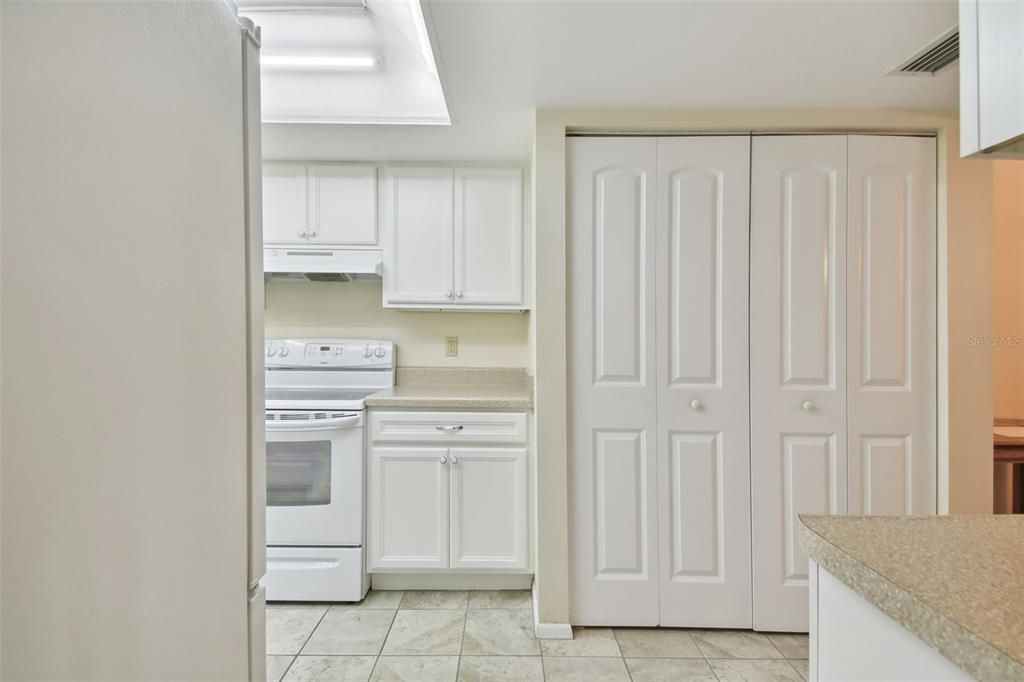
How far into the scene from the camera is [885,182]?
2.07m

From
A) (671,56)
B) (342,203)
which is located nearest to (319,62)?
(342,203)

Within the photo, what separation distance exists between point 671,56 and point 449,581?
2348 millimetres

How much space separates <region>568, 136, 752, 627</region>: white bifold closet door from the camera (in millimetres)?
2084

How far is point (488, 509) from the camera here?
93.4 inches

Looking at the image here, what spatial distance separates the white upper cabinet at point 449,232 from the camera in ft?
8.87

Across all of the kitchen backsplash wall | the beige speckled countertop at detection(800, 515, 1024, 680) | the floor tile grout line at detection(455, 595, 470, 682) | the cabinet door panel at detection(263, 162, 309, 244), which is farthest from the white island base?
the cabinet door panel at detection(263, 162, 309, 244)

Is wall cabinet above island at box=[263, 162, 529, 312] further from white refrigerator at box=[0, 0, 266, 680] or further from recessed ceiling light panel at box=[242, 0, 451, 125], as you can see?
white refrigerator at box=[0, 0, 266, 680]

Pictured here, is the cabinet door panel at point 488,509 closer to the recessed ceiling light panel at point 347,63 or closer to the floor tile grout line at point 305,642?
the floor tile grout line at point 305,642

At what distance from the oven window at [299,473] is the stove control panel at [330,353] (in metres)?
0.62

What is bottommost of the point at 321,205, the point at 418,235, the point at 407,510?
the point at 407,510

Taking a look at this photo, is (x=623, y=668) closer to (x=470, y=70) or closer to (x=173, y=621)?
(x=173, y=621)

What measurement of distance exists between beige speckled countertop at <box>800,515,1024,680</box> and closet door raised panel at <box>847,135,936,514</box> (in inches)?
58.0

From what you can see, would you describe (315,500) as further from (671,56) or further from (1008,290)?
(1008,290)

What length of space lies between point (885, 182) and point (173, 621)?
8.50 feet
